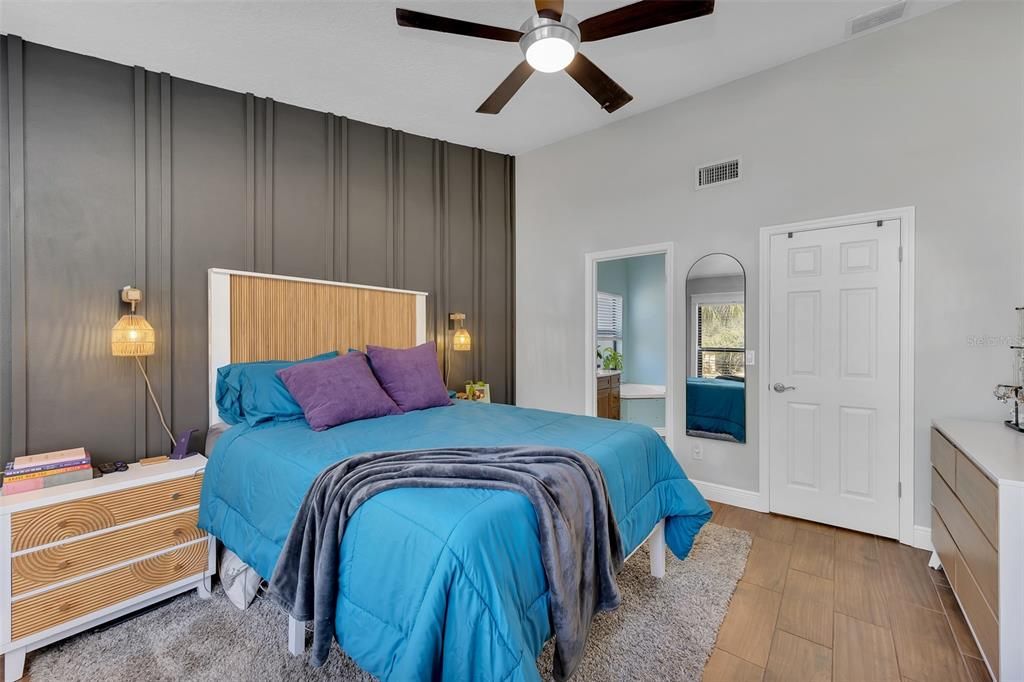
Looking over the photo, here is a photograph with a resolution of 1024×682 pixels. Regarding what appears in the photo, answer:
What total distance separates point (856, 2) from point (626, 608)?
3.43 m

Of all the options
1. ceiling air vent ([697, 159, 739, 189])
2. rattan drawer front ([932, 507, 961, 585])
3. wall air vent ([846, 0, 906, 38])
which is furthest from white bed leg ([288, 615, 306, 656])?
wall air vent ([846, 0, 906, 38])

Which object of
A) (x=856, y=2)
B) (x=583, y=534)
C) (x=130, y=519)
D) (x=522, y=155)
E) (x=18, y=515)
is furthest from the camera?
(x=522, y=155)

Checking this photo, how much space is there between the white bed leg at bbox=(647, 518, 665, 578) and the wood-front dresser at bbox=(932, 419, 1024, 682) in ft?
3.78

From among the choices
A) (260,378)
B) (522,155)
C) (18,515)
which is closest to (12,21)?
(260,378)

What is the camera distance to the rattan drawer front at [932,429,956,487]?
6.85ft

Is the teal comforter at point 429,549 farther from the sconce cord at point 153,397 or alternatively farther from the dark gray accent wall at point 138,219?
the dark gray accent wall at point 138,219

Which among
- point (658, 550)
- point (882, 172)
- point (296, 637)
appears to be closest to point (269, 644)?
point (296, 637)

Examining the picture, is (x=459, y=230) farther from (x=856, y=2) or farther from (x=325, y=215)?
(x=856, y=2)

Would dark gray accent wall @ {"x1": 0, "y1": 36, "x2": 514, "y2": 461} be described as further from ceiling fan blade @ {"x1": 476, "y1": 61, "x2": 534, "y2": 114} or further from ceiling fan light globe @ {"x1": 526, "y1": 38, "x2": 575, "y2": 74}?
ceiling fan light globe @ {"x1": 526, "y1": 38, "x2": 575, "y2": 74}

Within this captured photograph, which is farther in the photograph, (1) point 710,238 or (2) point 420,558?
(1) point 710,238

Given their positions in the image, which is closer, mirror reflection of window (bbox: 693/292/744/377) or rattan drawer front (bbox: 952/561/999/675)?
rattan drawer front (bbox: 952/561/999/675)

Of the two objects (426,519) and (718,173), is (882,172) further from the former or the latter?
(426,519)

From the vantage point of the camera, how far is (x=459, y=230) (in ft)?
13.9

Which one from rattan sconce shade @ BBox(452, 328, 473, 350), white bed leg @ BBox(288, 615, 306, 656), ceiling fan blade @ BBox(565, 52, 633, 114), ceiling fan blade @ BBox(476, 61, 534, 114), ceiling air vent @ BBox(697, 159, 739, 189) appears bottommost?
white bed leg @ BBox(288, 615, 306, 656)
